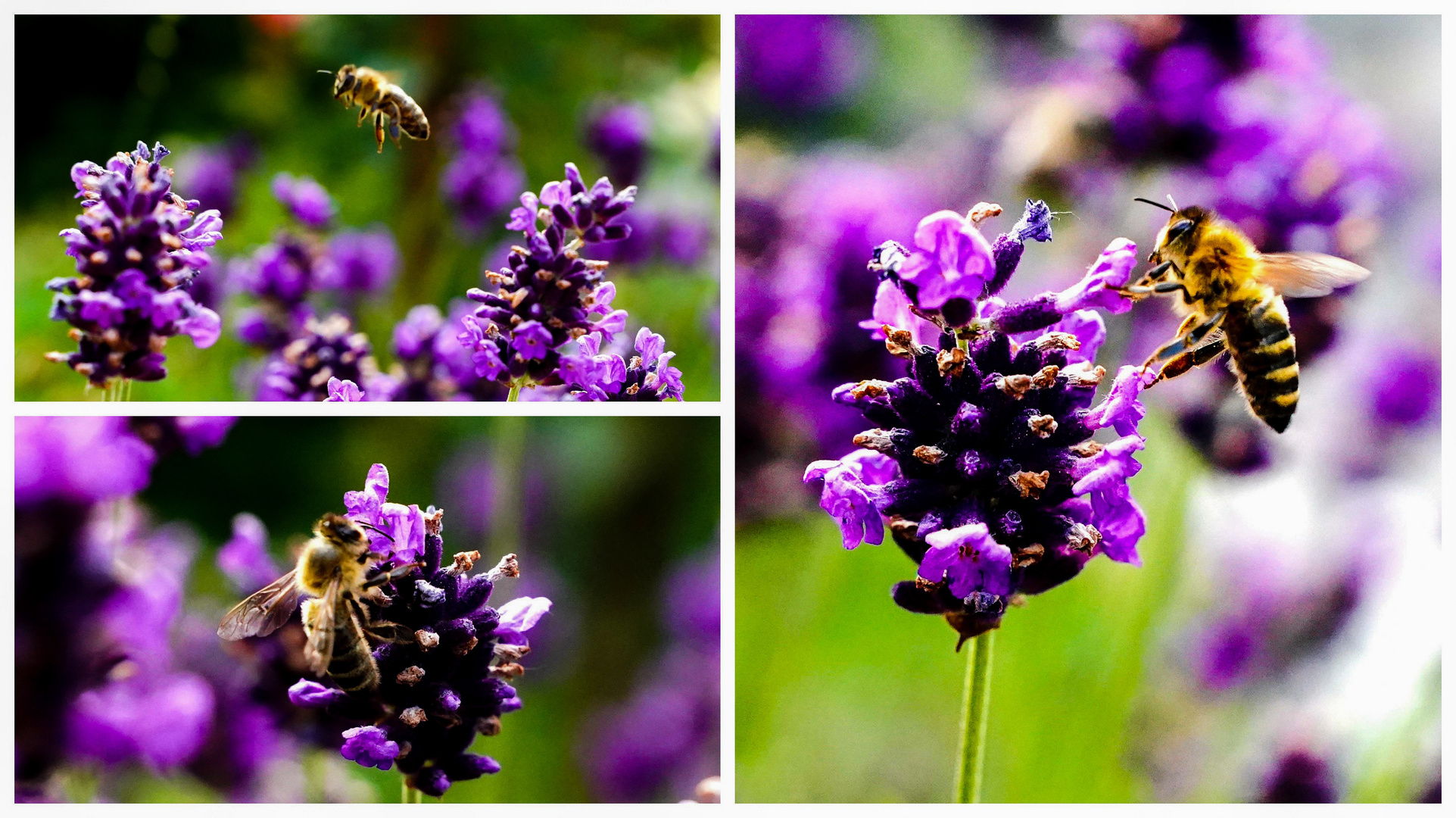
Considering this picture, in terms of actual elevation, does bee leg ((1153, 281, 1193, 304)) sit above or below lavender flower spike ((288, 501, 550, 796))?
above

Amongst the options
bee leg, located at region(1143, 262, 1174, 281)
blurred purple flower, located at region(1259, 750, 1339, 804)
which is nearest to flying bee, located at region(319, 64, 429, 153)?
bee leg, located at region(1143, 262, 1174, 281)

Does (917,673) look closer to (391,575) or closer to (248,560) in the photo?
→ (391,575)

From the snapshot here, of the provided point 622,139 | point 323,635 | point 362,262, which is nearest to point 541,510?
point 362,262

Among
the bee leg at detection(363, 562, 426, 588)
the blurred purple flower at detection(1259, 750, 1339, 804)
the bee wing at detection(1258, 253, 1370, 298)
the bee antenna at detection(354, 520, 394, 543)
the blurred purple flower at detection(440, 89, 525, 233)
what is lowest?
Result: the blurred purple flower at detection(1259, 750, 1339, 804)

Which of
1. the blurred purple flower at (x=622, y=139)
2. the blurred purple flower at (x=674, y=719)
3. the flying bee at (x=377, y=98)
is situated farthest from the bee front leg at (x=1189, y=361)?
the flying bee at (x=377, y=98)

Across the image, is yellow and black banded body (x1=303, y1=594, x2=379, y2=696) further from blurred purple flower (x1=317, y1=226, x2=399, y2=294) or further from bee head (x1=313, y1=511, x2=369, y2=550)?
blurred purple flower (x1=317, y1=226, x2=399, y2=294)

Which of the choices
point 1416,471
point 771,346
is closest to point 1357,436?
point 1416,471
